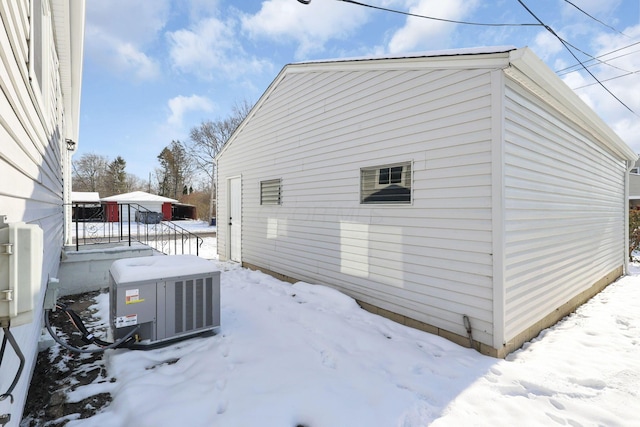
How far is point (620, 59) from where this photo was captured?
9.55 meters

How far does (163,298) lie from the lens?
3.20 metres

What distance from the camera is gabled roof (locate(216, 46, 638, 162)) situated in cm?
325

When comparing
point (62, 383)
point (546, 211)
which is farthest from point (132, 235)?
point (546, 211)

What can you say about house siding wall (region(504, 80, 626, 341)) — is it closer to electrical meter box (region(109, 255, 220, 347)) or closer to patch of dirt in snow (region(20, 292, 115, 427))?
electrical meter box (region(109, 255, 220, 347))

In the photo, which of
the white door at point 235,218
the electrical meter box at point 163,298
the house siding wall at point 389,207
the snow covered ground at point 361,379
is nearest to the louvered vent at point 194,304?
the electrical meter box at point 163,298

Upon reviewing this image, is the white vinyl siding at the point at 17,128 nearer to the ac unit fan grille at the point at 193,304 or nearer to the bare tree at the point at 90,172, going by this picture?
the ac unit fan grille at the point at 193,304

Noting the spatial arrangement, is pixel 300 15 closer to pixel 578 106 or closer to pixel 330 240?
pixel 330 240

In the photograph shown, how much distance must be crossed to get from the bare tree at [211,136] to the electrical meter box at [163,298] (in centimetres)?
2607

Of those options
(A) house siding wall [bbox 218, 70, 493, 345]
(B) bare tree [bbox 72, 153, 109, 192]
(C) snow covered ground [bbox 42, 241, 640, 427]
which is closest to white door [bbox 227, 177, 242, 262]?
(A) house siding wall [bbox 218, 70, 493, 345]

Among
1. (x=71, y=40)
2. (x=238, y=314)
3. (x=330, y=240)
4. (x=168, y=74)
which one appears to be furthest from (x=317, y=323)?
(x=168, y=74)

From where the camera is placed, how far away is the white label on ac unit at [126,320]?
9.73ft

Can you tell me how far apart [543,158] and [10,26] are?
5230 millimetres

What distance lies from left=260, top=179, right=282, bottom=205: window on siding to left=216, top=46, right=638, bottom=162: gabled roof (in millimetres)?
2346

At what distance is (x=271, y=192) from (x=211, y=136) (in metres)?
25.0
